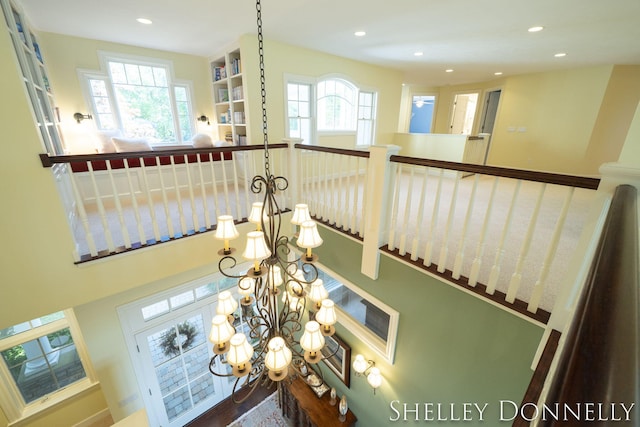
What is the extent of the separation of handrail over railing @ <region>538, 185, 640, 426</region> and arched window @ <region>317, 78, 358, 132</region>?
4843 millimetres

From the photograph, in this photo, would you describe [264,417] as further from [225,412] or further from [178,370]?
[178,370]

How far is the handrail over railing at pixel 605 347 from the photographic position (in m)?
0.22

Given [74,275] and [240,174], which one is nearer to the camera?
[74,275]

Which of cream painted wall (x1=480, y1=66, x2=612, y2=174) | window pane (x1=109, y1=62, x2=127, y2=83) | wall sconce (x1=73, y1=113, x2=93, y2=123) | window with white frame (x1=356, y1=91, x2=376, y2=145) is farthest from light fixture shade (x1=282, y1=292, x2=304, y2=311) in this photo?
cream painted wall (x1=480, y1=66, x2=612, y2=174)

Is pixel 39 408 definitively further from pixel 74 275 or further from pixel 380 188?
pixel 380 188

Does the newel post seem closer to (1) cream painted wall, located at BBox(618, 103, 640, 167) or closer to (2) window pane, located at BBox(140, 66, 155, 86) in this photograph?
(1) cream painted wall, located at BBox(618, 103, 640, 167)

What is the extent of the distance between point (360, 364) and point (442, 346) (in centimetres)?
118

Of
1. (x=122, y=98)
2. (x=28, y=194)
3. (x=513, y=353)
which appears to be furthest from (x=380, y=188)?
(x=122, y=98)

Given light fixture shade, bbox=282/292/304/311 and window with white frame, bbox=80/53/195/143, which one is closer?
light fixture shade, bbox=282/292/304/311

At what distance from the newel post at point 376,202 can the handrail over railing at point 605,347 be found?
185 cm

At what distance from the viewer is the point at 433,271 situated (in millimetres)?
2121

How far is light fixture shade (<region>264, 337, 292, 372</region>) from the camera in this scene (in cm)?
163

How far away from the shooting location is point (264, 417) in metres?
3.61

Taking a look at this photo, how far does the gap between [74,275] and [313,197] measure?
2.40m
